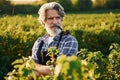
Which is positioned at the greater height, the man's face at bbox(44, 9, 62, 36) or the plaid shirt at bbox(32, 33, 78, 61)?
the man's face at bbox(44, 9, 62, 36)

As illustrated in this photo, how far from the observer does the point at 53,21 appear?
531cm

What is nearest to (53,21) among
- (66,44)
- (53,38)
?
(53,38)

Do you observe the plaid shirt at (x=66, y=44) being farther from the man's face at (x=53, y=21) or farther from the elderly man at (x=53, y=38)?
the man's face at (x=53, y=21)

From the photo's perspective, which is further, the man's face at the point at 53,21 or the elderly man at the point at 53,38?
the man's face at the point at 53,21

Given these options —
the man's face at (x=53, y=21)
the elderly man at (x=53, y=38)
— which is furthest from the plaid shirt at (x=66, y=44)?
the man's face at (x=53, y=21)

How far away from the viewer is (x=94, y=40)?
1256 centimetres

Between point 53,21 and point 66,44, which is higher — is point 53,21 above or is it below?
above

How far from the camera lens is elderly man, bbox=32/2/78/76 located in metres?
5.18

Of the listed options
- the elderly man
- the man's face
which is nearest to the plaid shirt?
the elderly man

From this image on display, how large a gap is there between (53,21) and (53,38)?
0.21m

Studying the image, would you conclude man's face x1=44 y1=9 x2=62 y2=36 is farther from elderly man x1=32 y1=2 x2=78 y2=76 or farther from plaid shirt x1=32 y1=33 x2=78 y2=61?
plaid shirt x1=32 y1=33 x2=78 y2=61

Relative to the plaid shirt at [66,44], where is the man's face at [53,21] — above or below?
above

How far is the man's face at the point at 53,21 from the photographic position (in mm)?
5300

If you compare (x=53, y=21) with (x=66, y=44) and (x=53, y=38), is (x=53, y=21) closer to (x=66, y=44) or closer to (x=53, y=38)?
(x=53, y=38)
